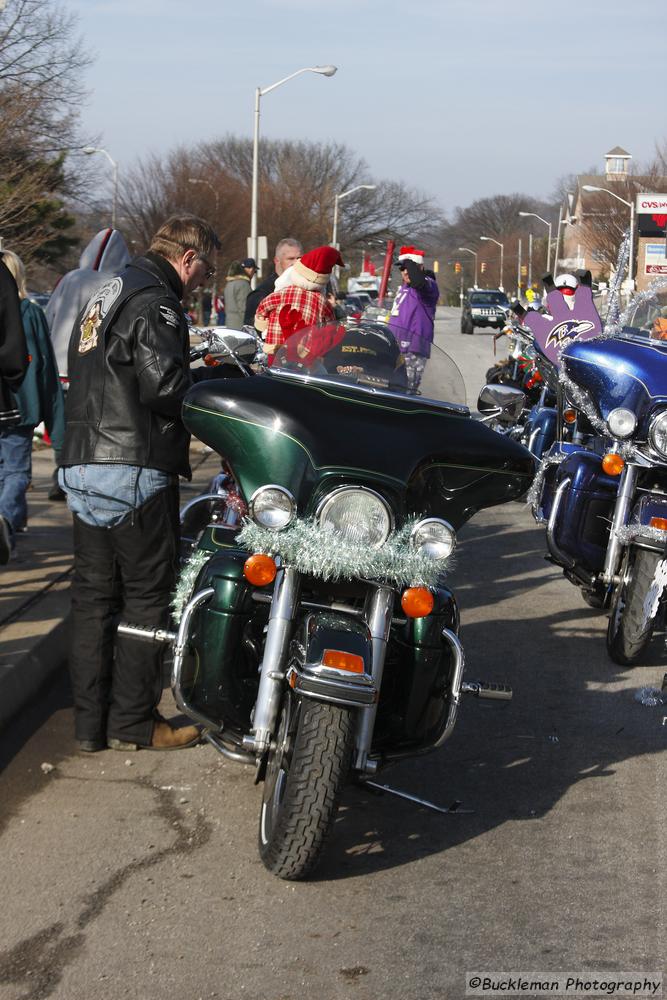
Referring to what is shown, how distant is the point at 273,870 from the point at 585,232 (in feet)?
224

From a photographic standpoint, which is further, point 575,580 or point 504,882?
point 575,580

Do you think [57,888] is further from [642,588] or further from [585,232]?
[585,232]

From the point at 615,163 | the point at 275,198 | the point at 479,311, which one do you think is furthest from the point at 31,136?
the point at 615,163

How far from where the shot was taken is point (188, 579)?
468 centimetres

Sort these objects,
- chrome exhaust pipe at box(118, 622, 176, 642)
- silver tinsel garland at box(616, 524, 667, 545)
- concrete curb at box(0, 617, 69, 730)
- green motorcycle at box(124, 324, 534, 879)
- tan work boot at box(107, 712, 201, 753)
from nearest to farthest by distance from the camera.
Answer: green motorcycle at box(124, 324, 534, 879)
chrome exhaust pipe at box(118, 622, 176, 642)
tan work boot at box(107, 712, 201, 753)
concrete curb at box(0, 617, 69, 730)
silver tinsel garland at box(616, 524, 667, 545)

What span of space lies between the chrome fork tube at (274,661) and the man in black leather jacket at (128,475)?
101 centimetres

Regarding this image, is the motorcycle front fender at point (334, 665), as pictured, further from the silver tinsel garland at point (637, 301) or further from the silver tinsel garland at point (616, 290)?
the silver tinsel garland at point (616, 290)

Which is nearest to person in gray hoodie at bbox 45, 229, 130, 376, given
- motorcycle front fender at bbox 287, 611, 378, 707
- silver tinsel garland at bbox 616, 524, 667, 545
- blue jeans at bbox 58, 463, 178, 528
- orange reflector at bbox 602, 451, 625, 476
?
orange reflector at bbox 602, 451, 625, 476

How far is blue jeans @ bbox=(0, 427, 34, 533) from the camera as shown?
26.0 feet

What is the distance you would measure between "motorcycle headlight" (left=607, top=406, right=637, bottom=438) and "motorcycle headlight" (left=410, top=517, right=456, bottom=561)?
2.50 meters

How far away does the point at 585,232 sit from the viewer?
228 ft

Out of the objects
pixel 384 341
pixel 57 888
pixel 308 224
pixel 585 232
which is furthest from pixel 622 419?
pixel 308 224

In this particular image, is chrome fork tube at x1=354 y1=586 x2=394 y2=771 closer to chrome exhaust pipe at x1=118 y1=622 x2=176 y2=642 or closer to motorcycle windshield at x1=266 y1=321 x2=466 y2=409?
motorcycle windshield at x1=266 y1=321 x2=466 y2=409

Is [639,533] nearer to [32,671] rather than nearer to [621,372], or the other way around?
[621,372]
